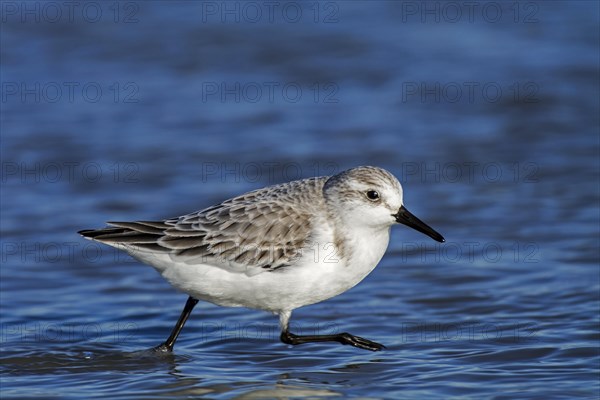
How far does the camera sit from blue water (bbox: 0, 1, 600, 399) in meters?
9.23

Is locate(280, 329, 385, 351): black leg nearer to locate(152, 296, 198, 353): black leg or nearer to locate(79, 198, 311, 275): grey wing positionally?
locate(79, 198, 311, 275): grey wing

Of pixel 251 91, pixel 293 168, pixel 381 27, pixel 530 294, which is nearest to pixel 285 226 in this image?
pixel 530 294

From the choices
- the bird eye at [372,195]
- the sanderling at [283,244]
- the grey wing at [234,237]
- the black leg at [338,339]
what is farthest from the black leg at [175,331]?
the bird eye at [372,195]

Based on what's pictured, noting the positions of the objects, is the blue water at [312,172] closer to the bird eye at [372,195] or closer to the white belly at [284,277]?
the white belly at [284,277]

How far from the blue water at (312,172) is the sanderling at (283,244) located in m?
0.69

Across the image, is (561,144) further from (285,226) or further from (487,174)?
(285,226)

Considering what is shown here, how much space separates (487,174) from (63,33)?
969cm

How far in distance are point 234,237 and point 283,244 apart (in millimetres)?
437

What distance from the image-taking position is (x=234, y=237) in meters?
9.20

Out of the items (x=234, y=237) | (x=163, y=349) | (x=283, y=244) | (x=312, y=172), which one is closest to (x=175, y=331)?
(x=163, y=349)

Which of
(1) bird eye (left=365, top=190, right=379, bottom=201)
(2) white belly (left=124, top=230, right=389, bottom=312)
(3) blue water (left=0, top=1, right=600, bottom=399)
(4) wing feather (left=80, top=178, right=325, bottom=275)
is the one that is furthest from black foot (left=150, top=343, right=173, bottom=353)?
(1) bird eye (left=365, top=190, right=379, bottom=201)

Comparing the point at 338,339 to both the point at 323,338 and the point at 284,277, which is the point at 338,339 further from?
the point at 284,277

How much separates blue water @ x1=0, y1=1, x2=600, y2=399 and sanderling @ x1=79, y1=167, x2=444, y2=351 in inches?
27.1

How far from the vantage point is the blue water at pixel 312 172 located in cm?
923
